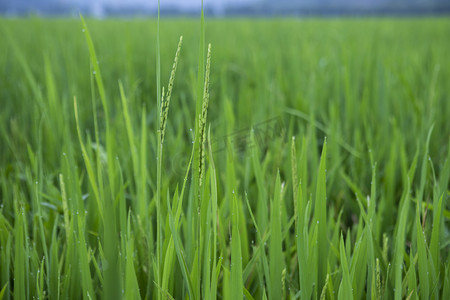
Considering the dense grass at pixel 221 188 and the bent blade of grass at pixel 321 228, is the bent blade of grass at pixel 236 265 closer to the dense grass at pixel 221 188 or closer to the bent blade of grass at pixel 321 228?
the dense grass at pixel 221 188

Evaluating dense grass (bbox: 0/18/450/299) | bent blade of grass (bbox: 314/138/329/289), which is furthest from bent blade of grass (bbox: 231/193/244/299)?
bent blade of grass (bbox: 314/138/329/289)

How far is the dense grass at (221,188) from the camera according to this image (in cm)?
43

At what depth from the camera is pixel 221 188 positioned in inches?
31.1

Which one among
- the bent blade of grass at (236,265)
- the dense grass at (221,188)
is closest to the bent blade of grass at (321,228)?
the dense grass at (221,188)

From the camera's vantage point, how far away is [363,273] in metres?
0.50

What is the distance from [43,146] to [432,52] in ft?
7.37

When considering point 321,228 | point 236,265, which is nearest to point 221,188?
point 321,228

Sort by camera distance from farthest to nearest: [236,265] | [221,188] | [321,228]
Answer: [221,188] → [321,228] → [236,265]

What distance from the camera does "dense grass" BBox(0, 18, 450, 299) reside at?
0.43 metres

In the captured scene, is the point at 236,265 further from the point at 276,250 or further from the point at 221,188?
the point at 221,188

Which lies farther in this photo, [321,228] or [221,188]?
[221,188]

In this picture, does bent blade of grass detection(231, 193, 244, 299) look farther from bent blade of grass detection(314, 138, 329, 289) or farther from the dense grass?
bent blade of grass detection(314, 138, 329, 289)

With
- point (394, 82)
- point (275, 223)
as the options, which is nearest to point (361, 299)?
point (275, 223)

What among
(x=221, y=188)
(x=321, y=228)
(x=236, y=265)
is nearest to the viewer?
(x=236, y=265)
